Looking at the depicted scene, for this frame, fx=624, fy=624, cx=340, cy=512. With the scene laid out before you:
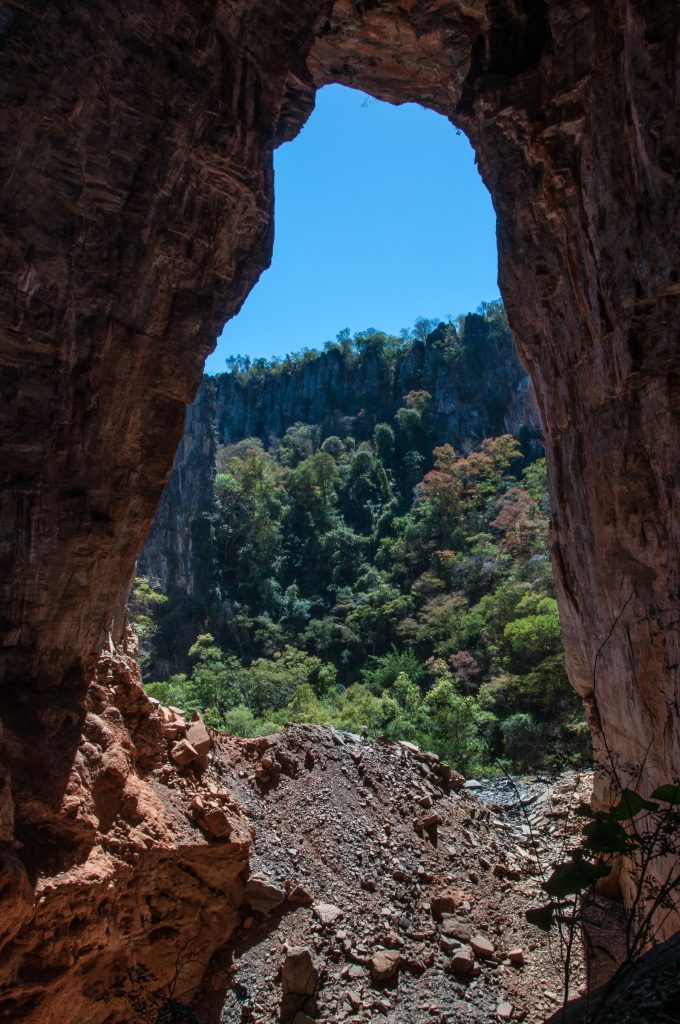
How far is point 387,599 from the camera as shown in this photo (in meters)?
32.2

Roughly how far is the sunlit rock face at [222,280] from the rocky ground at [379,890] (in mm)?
3031

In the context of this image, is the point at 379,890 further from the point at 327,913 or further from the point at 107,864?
the point at 107,864

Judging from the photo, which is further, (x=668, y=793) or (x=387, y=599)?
(x=387, y=599)

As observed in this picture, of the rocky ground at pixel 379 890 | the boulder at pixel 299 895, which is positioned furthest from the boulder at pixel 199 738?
the boulder at pixel 299 895

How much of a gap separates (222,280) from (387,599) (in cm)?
2609

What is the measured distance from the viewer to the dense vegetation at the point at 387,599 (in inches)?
749

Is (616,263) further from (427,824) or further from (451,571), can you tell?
(451,571)

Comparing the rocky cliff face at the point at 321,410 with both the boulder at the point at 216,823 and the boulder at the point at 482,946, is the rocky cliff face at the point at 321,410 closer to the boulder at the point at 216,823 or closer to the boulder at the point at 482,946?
the boulder at the point at 482,946

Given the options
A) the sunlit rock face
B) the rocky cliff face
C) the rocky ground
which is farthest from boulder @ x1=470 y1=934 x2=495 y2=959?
the rocky cliff face

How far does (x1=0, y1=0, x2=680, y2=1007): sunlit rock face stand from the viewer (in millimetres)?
5676

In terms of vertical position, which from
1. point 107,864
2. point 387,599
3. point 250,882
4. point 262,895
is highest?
point 387,599

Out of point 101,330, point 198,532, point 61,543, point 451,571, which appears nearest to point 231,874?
point 61,543

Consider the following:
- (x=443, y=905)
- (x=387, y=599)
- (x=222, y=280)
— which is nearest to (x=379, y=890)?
(x=443, y=905)

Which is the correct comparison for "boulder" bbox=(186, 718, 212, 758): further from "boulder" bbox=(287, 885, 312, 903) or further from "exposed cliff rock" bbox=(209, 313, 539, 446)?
"exposed cliff rock" bbox=(209, 313, 539, 446)
